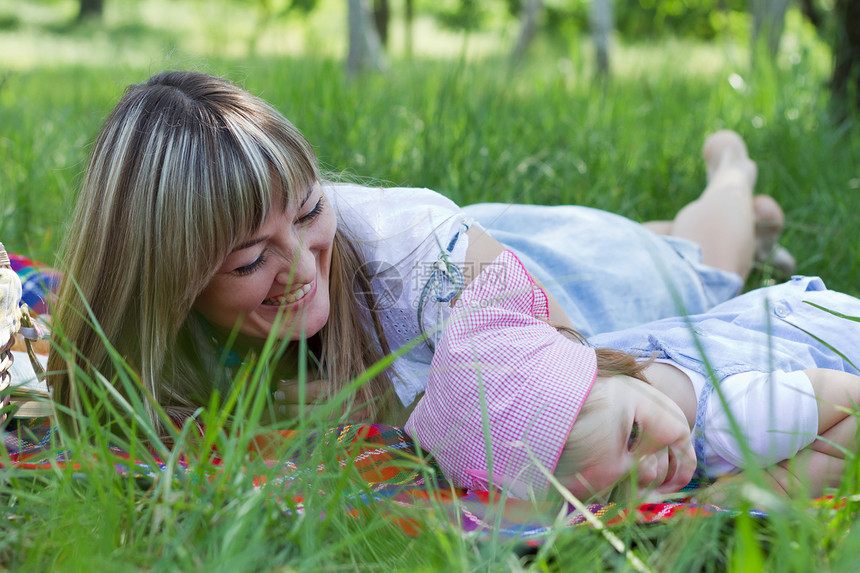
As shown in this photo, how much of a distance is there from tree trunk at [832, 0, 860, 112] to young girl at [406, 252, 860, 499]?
224cm

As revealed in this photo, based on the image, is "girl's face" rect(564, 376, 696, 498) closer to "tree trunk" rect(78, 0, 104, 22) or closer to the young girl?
the young girl

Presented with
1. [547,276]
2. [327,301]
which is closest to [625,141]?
[547,276]

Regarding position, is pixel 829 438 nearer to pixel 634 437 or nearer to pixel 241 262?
pixel 634 437

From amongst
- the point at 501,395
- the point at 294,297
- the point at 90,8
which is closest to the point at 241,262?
the point at 294,297

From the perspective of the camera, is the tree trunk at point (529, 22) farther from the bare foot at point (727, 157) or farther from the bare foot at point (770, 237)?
the bare foot at point (770, 237)

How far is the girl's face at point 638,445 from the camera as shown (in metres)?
1.41

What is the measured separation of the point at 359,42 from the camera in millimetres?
5473

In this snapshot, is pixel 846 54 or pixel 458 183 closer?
pixel 458 183

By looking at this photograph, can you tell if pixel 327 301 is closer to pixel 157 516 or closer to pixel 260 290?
pixel 260 290

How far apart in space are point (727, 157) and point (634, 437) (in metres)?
1.75

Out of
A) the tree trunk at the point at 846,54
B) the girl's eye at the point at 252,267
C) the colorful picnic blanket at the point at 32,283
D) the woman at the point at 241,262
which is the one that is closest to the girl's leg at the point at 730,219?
the woman at the point at 241,262

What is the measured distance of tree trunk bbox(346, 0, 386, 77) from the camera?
5.43 metres

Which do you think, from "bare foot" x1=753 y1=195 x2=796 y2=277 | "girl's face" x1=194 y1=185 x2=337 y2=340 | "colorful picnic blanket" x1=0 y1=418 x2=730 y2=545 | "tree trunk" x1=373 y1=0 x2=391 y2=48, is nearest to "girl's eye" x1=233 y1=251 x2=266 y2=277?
"girl's face" x1=194 y1=185 x2=337 y2=340

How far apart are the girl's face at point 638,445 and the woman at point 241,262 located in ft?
0.93
